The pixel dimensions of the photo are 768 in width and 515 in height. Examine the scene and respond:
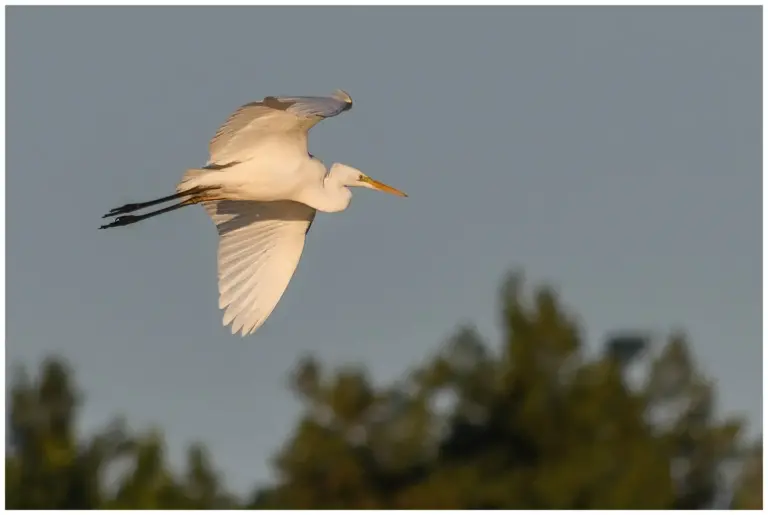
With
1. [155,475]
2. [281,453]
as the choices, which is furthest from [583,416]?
[155,475]

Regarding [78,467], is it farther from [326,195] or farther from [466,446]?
[326,195]

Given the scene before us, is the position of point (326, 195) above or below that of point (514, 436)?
above

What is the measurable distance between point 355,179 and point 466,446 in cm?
768

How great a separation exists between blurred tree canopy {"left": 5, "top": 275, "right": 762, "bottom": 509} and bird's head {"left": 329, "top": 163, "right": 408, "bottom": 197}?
6216mm

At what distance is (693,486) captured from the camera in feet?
51.9

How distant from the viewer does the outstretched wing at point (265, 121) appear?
7.41m

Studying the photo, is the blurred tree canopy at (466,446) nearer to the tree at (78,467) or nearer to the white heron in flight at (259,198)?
the tree at (78,467)

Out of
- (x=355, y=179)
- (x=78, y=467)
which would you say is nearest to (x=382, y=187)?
(x=355, y=179)

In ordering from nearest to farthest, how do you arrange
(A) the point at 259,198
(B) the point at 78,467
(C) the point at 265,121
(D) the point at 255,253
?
(C) the point at 265,121, (A) the point at 259,198, (D) the point at 255,253, (B) the point at 78,467

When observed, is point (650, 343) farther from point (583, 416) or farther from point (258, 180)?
point (258, 180)

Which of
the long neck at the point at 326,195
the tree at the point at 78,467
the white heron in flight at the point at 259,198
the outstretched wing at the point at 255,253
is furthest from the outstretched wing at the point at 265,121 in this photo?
the tree at the point at 78,467

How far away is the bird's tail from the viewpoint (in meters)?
8.23

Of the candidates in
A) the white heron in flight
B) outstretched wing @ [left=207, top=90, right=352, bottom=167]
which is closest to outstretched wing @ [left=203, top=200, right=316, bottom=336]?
the white heron in flight

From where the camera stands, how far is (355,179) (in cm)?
863
